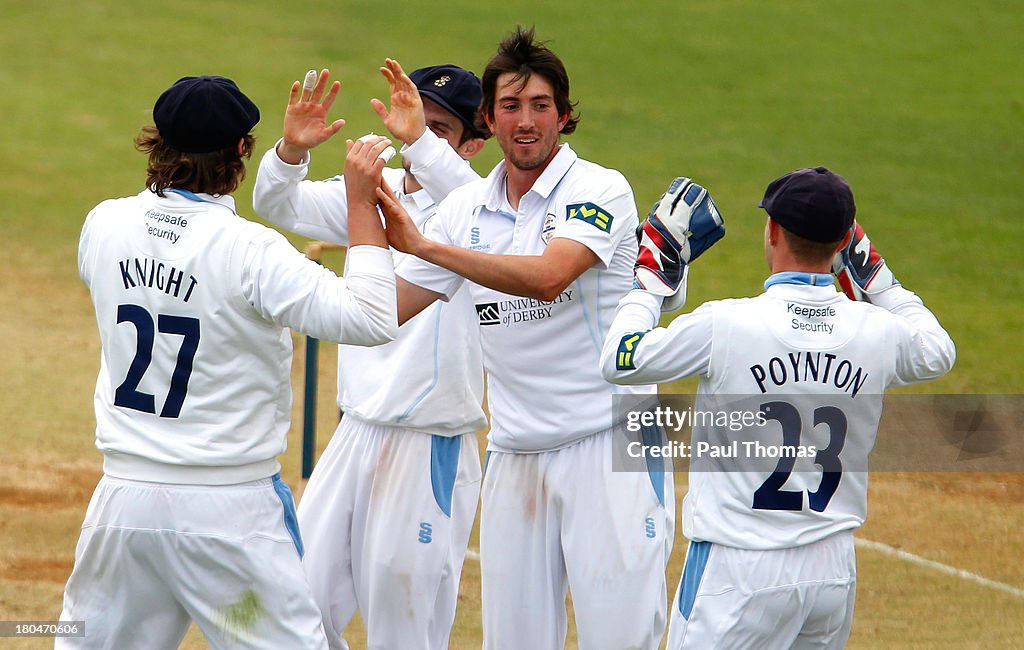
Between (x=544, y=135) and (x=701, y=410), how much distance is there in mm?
1133

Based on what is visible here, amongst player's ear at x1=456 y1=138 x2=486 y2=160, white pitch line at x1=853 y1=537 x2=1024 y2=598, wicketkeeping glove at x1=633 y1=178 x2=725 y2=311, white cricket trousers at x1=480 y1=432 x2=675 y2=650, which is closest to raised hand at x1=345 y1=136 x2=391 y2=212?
wicketkeeping glove at x1=633 y1=178 x2=725 y2=311

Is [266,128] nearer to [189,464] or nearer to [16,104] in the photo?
[16,104]

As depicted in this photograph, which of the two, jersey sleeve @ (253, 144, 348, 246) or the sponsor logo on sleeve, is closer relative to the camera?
the sponsor logo on sleeve

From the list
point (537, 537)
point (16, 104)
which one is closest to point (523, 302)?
point (537, 537)

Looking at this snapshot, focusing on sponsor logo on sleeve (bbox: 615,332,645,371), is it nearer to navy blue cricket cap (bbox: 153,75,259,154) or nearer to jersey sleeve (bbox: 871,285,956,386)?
jersey sleeve (bbox: 871,285,956,386)

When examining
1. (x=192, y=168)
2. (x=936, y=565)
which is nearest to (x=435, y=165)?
(x=192, y=168)

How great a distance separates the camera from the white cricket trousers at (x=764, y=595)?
3.75m

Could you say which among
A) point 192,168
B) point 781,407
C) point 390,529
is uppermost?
point 192,168

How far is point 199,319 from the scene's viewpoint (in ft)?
12.4

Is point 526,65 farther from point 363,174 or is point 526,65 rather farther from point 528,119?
point 363,174

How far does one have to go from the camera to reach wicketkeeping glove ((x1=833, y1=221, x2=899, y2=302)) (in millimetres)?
4082

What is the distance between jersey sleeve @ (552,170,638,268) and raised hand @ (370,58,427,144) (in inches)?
23.3

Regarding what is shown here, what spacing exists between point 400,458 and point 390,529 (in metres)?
0.24

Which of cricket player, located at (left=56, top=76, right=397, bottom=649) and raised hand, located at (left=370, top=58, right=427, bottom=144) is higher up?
raised hand, located at (left=370, top=58, right=427, bottom=144)
